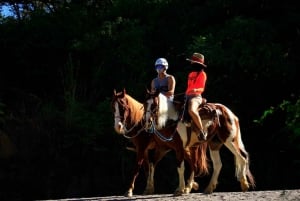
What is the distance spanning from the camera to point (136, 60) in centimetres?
1984

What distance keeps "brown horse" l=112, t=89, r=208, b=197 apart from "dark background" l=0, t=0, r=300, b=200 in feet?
20.0

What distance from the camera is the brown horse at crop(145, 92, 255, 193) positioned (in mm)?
11164

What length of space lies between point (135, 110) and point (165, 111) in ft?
1.68

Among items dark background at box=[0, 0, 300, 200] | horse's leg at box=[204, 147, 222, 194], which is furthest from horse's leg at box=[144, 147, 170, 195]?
dark background at box=[0, 0, 300, 200]

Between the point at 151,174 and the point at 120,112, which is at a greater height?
the point at 120,112

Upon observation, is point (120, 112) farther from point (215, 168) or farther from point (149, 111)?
point (215, 168)

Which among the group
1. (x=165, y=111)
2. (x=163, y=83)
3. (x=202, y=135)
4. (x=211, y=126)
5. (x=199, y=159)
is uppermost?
(x=163, y=83)

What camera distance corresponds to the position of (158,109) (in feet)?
36.5

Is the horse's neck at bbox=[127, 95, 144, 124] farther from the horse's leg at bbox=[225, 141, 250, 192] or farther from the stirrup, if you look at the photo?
the horse's leg at bbox=[225, 141, 250, 192]

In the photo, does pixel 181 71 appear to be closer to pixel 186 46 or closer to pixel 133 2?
pixel 186 46

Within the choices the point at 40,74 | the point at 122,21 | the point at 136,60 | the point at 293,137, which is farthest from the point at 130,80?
the point at 293,137

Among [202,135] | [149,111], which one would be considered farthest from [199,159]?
[149,111]

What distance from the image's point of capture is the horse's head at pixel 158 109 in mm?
11102

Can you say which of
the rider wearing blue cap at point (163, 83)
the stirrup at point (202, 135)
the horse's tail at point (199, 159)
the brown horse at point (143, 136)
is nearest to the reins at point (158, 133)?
the brown horse at point (143, 136)
